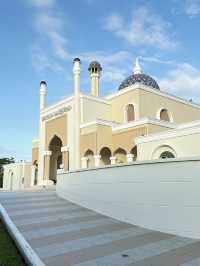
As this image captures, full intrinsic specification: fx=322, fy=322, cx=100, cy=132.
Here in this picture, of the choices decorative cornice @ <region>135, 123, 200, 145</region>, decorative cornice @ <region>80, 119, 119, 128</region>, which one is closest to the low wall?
decorative cornice @ <region>135, 123, 200, 145</region>

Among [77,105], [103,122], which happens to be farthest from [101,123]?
[77,105]

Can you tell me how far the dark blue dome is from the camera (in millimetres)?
26061

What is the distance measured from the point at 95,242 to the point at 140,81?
2130 cm

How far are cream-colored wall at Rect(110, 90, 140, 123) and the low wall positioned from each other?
13.9 metres

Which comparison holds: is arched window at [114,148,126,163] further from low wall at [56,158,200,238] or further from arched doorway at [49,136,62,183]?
low wall at [56,158,200,238]

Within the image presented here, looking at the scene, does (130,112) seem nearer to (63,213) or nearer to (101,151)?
(101,151)

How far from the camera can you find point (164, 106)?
2444cm

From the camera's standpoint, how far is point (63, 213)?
871 centimetres

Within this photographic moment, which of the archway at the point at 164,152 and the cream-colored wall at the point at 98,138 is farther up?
the cream-colored wall at the point at 98,138

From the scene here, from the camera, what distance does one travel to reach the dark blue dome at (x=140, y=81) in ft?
85.5

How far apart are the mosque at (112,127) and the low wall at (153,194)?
7633 millimetres

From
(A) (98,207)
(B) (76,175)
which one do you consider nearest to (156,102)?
(B) (76,175)

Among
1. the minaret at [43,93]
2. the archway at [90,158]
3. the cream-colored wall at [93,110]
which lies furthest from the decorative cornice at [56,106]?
the archway at [90,158]

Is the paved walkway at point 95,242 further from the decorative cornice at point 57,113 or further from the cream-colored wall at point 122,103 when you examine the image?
the decorative cornice at point 57,113
